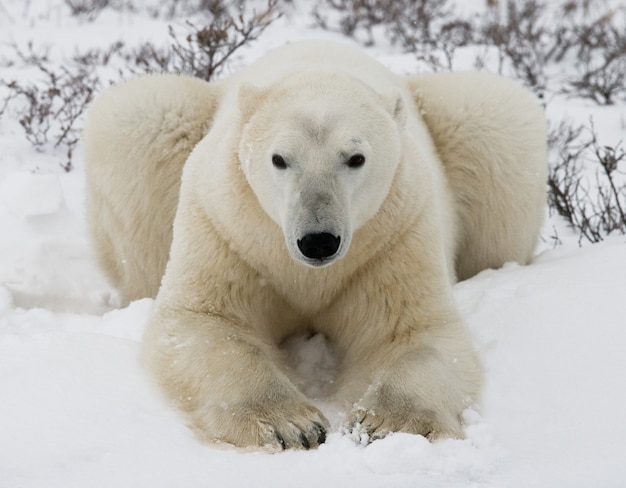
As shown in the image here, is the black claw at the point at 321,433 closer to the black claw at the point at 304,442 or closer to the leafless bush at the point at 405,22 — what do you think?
the black claw at the point at 304,442

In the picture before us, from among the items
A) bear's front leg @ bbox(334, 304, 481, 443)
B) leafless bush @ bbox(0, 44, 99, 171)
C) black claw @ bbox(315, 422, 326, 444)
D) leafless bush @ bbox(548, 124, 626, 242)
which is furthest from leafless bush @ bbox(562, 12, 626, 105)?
black claw @ bbox(315, 422, 326, 444)

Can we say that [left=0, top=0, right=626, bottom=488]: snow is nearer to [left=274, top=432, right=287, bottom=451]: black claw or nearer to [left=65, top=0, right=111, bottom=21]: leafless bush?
[left=274, top=432, right=287, bottom=451]: black claw

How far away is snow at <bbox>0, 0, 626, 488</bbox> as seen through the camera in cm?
207

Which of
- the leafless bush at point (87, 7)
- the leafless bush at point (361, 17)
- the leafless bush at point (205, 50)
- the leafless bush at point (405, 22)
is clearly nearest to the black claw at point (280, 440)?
the leafless bush at point (205, 50)

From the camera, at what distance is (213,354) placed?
2623 mm

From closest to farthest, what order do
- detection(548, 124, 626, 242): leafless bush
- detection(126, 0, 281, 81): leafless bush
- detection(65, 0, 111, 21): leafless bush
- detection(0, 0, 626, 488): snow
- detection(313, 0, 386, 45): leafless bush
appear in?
detection(0, 0, 626, 488): snow → detection(548, 124, 626, 242): leafless bush → detection(126, 0, 281, 81): leafless bush → detection(65, 0, 111, 21): leafless bush → detection(313, 0, 386, 45): leafless bush

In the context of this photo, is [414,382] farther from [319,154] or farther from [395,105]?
[395,105]

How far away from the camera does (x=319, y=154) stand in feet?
8.08

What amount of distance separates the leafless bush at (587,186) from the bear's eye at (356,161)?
2136 millimetres

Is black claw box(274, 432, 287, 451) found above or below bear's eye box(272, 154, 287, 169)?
below

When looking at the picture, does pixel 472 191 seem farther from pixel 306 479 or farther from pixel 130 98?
pixel 306 479

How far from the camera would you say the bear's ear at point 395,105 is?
2842 millimetres

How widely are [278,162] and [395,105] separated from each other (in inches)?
21.6

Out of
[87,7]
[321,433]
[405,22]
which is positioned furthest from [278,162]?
[87,7]
